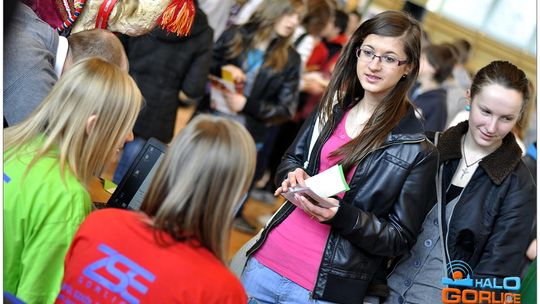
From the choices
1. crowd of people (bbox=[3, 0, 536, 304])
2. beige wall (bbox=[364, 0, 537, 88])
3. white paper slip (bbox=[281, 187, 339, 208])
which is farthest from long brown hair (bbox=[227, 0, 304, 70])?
beige wall (bbox=[364, 0, 537, 88])

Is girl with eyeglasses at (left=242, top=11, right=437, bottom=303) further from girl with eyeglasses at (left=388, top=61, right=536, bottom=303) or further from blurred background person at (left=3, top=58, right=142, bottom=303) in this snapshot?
blurred background person at (left=3, top=58, right=142, bottom=303)

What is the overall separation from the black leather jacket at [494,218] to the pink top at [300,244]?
466mm

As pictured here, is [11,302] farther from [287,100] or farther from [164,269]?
[287,100]

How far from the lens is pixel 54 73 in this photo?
283cm

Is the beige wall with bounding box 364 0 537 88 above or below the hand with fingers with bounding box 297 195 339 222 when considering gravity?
below

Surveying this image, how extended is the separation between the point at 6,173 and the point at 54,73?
0.72 metres

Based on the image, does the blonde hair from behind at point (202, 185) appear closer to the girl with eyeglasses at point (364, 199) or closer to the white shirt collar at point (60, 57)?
the girl with eyeglasses at point (364, 199)

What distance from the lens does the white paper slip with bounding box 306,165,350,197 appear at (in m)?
2.45

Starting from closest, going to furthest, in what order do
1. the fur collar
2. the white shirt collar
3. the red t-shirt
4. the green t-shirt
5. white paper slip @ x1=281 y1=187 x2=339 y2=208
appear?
the red t-shirt < the green t-shirt < white paper slip @ x1=281 y1=187 x2=339 y2=208 < the fur collar < the white shirt collar

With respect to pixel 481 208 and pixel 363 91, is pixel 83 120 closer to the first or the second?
pixel 363 91

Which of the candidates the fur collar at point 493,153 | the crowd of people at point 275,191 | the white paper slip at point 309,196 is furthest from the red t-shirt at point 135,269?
the fur collar at point 493,153

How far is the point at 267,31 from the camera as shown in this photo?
524cm

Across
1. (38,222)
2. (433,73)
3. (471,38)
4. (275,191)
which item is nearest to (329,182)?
(275,191)

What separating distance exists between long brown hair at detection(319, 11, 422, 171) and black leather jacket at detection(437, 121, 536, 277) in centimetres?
39
